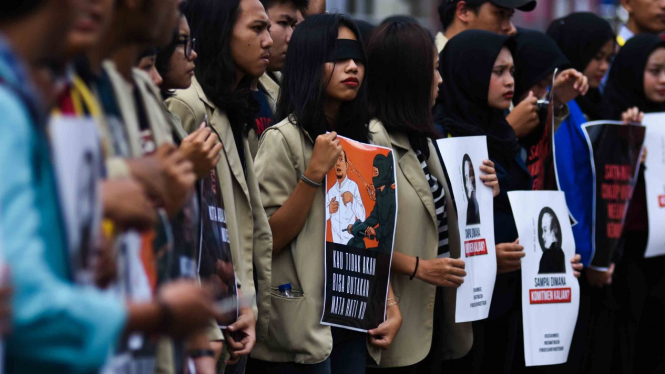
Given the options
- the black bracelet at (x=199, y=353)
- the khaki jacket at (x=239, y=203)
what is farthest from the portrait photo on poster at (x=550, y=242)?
the black bracelet at (x=199, y=353)

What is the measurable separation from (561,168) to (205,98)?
9.35ft

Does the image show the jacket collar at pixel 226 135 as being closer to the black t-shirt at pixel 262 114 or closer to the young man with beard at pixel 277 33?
the black t-shirt at pixel 262 114

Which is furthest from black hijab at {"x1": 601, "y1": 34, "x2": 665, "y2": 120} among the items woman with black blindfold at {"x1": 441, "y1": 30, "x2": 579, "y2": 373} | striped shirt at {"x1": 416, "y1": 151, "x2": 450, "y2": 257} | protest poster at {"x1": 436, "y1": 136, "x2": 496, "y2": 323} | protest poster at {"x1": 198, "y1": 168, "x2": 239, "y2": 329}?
protest poster at {"x1": 198, "y1": 168, "x2": 239, "y2": 329}

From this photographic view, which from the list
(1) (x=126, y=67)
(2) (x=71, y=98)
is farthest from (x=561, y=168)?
(2) (x=71, y=98)

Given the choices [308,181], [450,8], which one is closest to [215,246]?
[308,181]

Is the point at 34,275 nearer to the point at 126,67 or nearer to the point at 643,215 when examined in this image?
the point at 126,67

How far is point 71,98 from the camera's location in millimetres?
1734

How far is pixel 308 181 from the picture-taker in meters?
3.96

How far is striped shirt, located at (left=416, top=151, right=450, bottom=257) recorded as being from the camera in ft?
15.2

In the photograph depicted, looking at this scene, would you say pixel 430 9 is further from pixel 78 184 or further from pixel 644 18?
pixel 78 184

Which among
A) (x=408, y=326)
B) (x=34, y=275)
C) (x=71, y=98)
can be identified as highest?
(x=71, y=98)

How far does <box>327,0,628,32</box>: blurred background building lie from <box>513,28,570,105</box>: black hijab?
9.01 metres

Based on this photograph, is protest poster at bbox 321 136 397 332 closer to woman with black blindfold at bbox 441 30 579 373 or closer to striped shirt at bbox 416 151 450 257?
striped shirt at bbox 416 151 450 257

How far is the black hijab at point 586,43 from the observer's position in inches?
255
